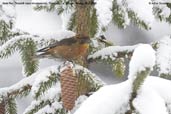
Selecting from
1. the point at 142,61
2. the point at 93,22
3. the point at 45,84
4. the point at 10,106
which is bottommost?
the point at 10,106

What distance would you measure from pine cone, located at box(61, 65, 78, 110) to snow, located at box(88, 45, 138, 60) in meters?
Result: 0.17

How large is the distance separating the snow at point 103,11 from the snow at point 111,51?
0.59 feet

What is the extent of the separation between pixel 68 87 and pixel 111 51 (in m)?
0.22

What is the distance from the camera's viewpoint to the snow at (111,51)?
4.06 ft

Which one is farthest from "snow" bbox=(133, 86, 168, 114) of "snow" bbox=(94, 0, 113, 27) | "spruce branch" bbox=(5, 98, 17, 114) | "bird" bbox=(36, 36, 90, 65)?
"spruce branch" bbox=(5, 98, 17, 114)

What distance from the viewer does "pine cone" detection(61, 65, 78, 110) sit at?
1.08 meters

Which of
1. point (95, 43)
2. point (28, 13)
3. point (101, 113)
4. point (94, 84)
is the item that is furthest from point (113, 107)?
point (28, 13)

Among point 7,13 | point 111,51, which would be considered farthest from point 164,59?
point 7,13

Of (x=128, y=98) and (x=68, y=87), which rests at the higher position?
(x=128, y=98)

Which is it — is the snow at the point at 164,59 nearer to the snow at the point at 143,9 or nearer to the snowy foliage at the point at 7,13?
the snow at the point at 143,9

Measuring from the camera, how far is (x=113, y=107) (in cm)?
50

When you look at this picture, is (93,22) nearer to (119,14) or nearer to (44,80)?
(119,14)

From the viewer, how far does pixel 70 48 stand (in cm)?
117

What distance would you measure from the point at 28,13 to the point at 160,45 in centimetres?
270
